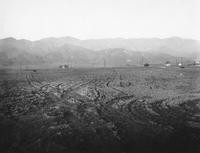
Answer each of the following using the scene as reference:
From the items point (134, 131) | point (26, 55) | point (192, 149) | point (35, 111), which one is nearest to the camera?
point (192, 149)

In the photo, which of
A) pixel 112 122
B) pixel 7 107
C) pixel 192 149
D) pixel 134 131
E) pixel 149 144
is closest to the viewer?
pixel 192 149

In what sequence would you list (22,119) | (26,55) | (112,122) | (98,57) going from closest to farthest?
(112,122) < (22,119) < (26,55) < (98,57)

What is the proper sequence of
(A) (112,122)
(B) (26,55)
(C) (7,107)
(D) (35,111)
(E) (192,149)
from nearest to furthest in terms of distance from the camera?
(E) (192,149), (A) (112,122), (D) (35,111), (C) (7,107), (B) (26,55)

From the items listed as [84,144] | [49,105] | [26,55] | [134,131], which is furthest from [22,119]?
[26,55]

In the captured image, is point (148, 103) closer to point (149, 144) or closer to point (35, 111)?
point (149, 144)

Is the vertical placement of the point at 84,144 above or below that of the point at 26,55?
below

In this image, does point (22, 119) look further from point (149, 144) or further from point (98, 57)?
point (98, 57)

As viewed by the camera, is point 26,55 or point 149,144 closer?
point 149,144

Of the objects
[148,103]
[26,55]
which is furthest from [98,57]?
[148,103]

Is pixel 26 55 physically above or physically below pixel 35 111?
above
